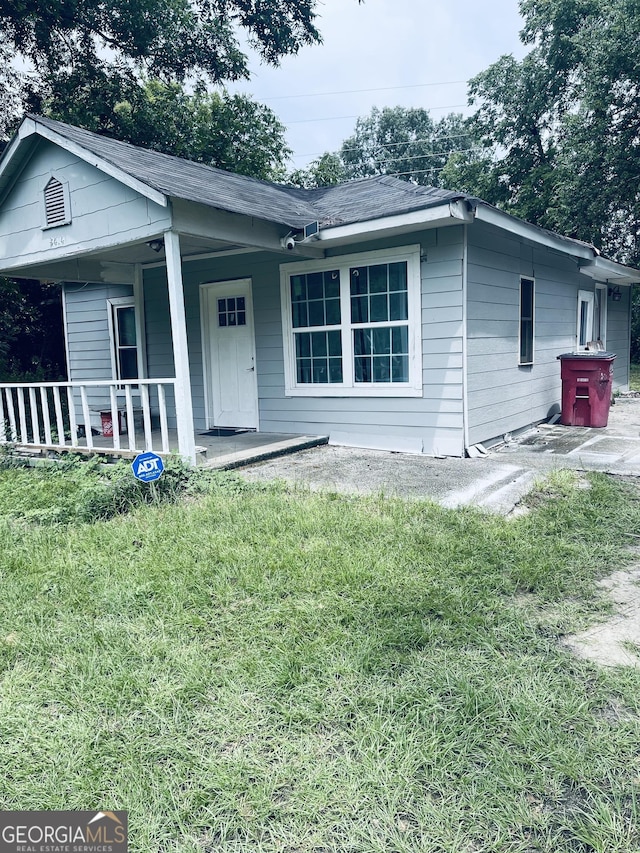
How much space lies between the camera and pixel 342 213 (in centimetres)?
709

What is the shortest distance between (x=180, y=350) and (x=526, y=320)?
5.05m

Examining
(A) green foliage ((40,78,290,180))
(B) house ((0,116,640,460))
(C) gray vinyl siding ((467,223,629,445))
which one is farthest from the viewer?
(A) green foliage ((40,78,290,180))

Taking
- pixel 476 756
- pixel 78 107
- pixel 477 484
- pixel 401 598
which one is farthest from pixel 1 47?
pixel 476 756

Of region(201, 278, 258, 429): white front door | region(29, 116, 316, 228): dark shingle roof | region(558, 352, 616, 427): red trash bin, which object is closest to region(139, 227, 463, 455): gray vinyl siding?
region(201, 278, 258, 429): white front door

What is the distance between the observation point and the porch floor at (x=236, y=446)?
20.0 ft

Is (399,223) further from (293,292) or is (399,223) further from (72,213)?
(72,213)

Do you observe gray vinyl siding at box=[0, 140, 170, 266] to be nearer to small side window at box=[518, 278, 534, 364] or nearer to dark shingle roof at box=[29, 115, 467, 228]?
dark shingle roof at box=[29, 115, 467, 228]

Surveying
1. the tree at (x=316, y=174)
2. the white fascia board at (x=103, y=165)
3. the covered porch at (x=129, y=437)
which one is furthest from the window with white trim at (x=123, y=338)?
the tree at (x=316, y=174)

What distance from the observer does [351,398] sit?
7211 mm

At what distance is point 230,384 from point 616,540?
5886mm

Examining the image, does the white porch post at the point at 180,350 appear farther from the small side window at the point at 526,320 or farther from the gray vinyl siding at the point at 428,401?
the small side window at the point at 526,320

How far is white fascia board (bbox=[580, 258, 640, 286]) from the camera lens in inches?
402

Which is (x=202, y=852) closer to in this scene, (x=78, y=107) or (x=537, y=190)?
(x=78, y=107)

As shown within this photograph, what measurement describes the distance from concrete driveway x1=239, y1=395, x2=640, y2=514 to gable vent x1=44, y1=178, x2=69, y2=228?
3.50m
